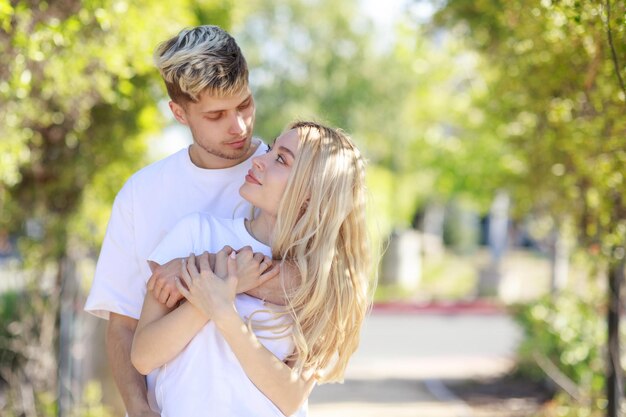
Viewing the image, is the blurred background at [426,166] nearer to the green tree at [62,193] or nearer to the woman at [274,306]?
the green tree at [62,193]

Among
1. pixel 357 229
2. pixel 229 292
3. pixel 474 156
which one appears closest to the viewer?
pixel 229 292

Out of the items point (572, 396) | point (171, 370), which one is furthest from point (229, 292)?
point (572, 396)

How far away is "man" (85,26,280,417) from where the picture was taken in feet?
8.46

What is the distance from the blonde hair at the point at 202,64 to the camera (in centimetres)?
256

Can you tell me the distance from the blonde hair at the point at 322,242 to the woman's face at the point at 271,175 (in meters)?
0.03

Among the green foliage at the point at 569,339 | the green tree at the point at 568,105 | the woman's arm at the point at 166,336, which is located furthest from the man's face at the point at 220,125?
the green foliage at the point at 569,339

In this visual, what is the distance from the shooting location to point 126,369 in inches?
103

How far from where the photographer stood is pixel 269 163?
8.20ft

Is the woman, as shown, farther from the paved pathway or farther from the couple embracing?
the paved pathway

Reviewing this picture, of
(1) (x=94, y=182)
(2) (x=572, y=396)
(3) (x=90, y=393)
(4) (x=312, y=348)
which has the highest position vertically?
(4) (x=312, y=348)

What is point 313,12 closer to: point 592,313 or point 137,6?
point 592,313

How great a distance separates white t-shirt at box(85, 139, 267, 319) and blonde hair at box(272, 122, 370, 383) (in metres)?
0.33

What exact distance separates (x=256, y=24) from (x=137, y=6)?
16552 millimetres

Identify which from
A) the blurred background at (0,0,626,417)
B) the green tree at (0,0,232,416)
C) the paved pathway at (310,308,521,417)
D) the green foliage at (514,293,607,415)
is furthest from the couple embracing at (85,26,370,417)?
the paved pathway at (310,308,521,417)
